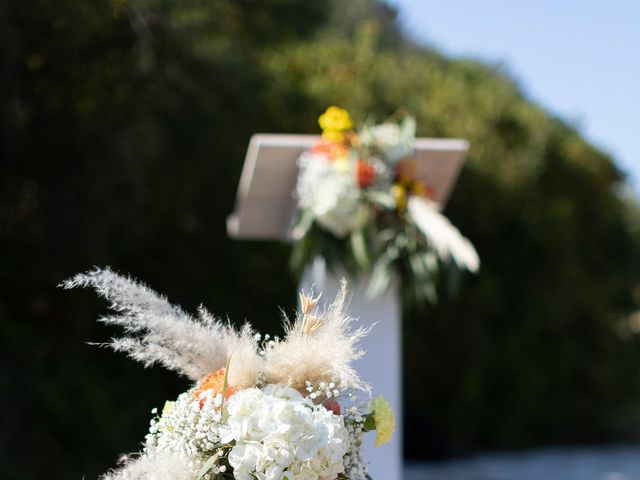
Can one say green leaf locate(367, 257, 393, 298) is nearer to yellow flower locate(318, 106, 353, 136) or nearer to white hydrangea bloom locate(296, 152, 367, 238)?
white hydrangea bloom locate(296, 152, 367, 238)

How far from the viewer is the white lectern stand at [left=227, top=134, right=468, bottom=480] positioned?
3.43m

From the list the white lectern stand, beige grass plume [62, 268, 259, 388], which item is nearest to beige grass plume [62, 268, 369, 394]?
beige grass plume [62, 268, 259, 388]

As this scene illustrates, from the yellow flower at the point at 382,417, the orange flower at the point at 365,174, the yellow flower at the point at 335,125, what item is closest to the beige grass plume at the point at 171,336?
the yellow flower at the point at 382,417

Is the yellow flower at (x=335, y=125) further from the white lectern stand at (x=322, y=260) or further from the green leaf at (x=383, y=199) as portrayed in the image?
the green leaf at (x=383, y=199)

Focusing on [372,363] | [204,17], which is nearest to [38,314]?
[204,17]

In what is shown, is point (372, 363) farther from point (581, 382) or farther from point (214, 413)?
point (581, 382)

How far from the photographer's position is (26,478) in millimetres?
4801

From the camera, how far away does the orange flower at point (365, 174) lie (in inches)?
138

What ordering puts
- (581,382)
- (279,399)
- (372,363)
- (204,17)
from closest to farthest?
(279,399) → (372,363) → (204,17) → (581,382)

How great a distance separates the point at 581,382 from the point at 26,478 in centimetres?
598

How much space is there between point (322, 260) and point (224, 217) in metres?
2.85

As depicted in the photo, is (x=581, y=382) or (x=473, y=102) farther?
(x=581, y=382)

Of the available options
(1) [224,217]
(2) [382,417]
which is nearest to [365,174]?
(2) [382,417]

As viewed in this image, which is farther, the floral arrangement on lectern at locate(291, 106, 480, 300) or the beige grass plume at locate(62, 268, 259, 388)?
the floral arrangement on lectern at locate(291, 106, 480, 300)
